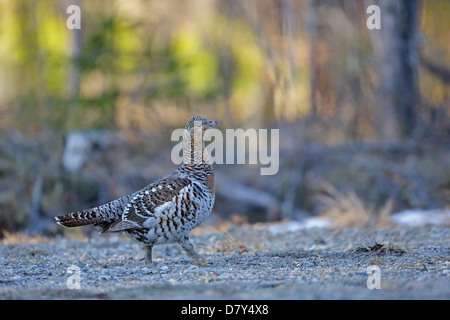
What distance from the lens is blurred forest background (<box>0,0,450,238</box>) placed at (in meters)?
13.6

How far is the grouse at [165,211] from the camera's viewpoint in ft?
22.2

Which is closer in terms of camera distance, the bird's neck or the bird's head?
the bird's neck

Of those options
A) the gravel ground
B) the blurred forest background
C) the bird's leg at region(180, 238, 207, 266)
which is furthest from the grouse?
the blurred forest background

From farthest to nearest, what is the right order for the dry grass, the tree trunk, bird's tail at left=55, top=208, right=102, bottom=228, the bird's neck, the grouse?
the tree trunk, the dry grass, the bird's neck, bird's tail at left=55, top=208, right=102, bottom=228, the grouse

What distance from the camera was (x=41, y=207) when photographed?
12.8 m

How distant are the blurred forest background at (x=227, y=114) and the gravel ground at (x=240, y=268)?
2887 mm

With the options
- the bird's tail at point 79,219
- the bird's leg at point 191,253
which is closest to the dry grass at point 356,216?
the bird's leg at point 191,253

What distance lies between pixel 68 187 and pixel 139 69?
3.75m

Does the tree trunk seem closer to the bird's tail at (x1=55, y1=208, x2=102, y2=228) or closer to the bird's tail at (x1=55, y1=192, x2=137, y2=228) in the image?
the bird's tail at (x1=55, y1=192, x2=137, y2=228)

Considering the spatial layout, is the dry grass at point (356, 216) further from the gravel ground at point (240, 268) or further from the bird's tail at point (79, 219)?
the bird's tail at point (79, 219)

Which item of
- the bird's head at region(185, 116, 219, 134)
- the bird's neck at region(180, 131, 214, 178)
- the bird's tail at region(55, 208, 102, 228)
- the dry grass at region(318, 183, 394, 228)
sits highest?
the bird's head at region(185, 116, 219, 134)
